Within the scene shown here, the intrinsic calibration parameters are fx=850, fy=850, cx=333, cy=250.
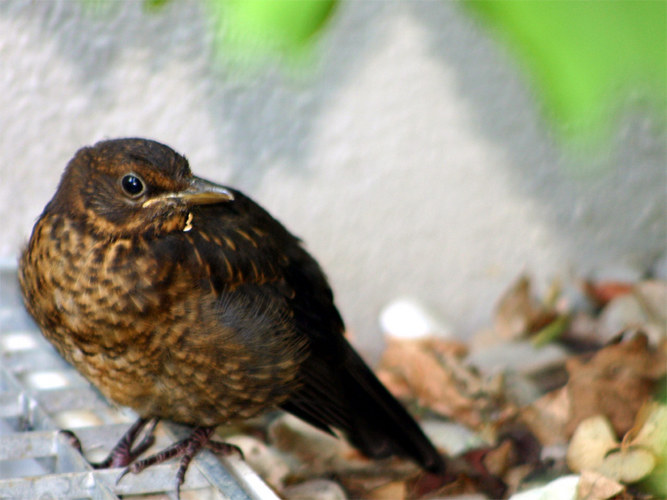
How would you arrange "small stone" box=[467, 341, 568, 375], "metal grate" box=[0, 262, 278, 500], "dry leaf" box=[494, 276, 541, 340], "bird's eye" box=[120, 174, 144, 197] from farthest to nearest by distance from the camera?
"dry leaf" box=[494, 276, 541, 340]
"small stone" box=[467, 341, 568, 375]
"bird's eye" box=[120, 174, 144, 197]
"metal grate" box=[0, 262, 278, 500]

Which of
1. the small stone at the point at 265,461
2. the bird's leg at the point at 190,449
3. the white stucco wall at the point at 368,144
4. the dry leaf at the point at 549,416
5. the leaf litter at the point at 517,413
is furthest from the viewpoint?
the white stucco wall at the point at 368,144

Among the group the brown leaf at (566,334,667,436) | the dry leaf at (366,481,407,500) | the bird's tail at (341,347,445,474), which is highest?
the brown leaf at (566,334,667,436)

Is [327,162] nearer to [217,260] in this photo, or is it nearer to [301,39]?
[217,260]

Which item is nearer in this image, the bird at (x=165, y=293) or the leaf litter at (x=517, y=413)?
the bird at (x=165, y=293)

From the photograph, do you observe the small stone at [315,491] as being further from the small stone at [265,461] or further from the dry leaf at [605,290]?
the dry leaf at [605,290]

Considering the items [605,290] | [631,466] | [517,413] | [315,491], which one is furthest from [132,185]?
[605,290]

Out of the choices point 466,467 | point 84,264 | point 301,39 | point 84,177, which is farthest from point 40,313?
point 301,39

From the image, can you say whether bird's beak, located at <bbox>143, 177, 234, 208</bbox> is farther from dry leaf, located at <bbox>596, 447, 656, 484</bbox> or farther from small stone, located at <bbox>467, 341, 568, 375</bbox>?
small stone, located at <bbox>467, 341, 568, 375</bbox>

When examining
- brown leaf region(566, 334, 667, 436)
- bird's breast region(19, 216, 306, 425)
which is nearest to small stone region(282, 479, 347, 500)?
bird's breast region(19, 216, 306, 425)

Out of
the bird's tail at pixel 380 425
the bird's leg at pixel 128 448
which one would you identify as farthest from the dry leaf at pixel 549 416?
the bird's leg at pixel 128 448
